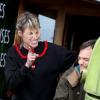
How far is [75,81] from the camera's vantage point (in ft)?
8.87

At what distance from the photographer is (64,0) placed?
4.09 meters

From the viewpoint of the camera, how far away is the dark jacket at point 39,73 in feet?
10.3

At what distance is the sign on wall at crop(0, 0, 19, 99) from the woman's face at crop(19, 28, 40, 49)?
985 millimetres

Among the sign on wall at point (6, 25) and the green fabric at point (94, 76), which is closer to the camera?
the green fabric at point (94, 76)

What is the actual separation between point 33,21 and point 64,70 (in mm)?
465

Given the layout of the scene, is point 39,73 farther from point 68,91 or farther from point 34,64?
point 68,91

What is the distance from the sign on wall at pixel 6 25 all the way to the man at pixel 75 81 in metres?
1.43

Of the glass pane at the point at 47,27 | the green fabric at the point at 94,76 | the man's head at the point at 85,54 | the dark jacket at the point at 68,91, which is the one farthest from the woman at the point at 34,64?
the green fabric at the point at 94,76

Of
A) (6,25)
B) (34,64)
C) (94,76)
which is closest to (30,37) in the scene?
(34,64)

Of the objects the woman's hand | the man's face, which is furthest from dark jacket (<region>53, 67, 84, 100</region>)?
the woman's hand

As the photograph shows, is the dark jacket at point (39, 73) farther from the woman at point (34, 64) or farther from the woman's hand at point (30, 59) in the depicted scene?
the woman's hand at point (30, 59)

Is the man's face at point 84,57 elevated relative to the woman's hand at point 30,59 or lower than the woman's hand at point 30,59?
elevated

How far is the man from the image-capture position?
2.66 meters

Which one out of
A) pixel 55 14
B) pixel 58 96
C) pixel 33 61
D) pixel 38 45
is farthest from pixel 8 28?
pixel 58 96
